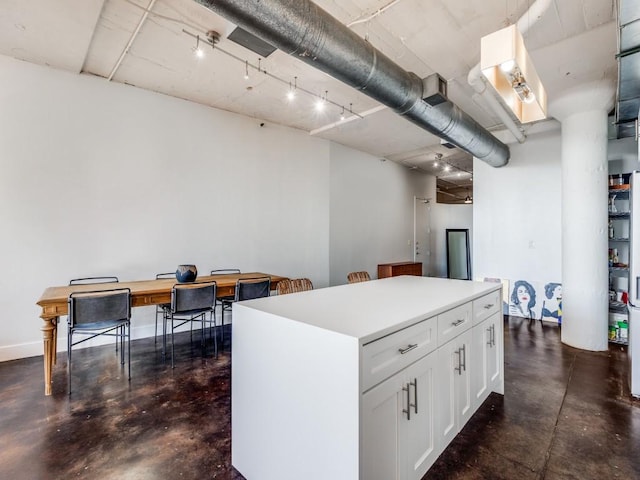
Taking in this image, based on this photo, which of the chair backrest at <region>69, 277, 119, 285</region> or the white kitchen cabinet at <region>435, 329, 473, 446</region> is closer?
the white kitchen cabinet at <region>435, 329, 473, 446</region>

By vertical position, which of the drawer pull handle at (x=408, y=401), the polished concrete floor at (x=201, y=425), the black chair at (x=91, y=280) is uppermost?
the black chair at (x=91, y=280)

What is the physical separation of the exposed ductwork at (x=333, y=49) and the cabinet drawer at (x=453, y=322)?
1.79 m

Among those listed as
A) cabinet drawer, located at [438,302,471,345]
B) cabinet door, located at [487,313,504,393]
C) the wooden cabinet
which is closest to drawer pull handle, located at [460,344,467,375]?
cabinet drawer, located at [438,302,471,345]

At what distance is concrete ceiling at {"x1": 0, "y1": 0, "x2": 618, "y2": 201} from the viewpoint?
2666 mm

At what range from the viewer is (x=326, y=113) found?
195 inches

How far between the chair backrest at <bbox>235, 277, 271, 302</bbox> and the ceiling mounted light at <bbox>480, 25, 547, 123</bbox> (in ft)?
9.99

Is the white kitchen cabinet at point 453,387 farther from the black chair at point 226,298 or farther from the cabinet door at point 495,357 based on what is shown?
the black chair at point 226,298

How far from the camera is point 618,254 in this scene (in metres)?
4.41

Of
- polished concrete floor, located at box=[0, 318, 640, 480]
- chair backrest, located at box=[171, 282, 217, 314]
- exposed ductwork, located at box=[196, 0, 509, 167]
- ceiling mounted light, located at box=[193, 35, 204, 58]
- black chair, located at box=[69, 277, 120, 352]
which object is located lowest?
polished concrete floor, located at box=[0, 318, 640, 480]

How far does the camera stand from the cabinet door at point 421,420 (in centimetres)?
152

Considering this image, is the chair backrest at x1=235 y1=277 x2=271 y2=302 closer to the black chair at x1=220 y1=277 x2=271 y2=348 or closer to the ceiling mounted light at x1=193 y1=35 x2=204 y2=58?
the black chair at x1=220 y1=277 x2=271 y2=348

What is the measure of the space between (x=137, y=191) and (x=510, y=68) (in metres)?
4.12

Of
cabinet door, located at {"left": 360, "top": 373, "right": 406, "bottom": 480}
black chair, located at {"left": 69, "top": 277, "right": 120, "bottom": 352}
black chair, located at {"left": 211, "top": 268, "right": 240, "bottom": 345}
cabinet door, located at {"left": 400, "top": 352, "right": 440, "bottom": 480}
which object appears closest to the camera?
cabinet door, located at {"left": 360, "top": 373, "right": 406, "bottom": 480}

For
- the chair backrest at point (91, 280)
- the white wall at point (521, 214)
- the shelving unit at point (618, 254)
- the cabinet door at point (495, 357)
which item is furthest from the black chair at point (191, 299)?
the shelving unit at point (618, 254)
